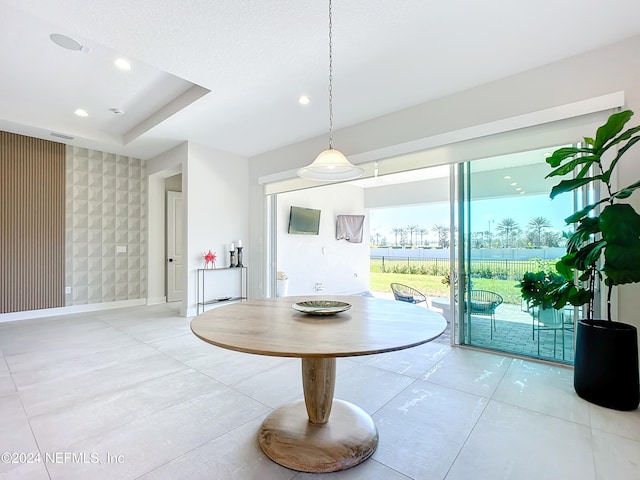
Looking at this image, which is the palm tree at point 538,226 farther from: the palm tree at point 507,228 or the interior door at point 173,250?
the interior door at point 173,250

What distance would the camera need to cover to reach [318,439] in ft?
5.43

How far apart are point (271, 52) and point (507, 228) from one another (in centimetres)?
292

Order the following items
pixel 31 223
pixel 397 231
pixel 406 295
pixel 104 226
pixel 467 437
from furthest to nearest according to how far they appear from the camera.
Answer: pixel 397 231
pixel 104 226
pixel 406 295
pixel 31 223
pixel 467 437

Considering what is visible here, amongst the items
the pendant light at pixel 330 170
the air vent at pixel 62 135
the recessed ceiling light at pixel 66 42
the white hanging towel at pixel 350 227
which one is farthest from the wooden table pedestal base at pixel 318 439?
the white hanging towel at pixel 350 227

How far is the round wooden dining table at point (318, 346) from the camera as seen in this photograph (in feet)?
4.05

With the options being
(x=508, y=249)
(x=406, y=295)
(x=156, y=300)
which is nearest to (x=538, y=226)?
(x=508, y=249)

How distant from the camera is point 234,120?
4.05 meters

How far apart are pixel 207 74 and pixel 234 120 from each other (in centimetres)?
110

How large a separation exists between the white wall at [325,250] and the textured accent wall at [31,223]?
3700 mm

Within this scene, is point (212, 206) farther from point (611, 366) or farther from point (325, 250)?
point (611, 366)

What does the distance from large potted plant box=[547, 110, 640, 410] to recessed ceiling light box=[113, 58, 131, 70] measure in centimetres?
405

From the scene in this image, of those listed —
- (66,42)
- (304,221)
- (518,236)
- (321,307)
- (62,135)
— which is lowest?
(321,307)

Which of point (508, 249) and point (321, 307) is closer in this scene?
point (321, 307)

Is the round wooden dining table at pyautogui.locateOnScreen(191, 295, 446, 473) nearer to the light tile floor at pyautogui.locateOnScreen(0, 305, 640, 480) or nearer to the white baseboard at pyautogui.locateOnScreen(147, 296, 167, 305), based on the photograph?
the light tile floor at pyautogui.locateOnScreen(0, 305, 640, 480)
